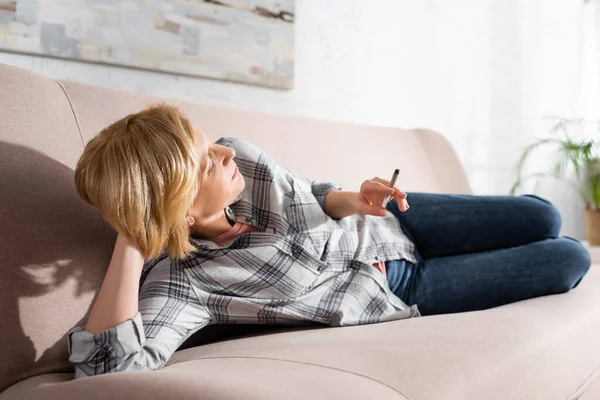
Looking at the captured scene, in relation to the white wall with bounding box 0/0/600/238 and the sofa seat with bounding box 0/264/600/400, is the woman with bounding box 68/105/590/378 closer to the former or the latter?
the sofa seat with bounding box 0/264/600/400

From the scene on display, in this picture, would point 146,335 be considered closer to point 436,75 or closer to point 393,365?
point 393,365

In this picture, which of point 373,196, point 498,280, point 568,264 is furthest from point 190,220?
point 568,264

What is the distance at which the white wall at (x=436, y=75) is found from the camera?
243 cm

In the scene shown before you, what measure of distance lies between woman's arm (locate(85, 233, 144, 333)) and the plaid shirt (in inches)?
0.7

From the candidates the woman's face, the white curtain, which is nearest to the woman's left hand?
the woman's face

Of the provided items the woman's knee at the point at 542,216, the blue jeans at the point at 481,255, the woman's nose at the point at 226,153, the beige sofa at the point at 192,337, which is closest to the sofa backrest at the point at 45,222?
the beige sofa at the point at 192,337

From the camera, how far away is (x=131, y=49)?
2.03 m

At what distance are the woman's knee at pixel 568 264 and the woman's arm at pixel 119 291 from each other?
3.23 ft

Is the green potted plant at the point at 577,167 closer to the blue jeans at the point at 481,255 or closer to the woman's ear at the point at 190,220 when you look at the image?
the blue jeans at the point at 481,255

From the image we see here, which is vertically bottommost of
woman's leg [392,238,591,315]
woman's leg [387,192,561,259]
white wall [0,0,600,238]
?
woman's leg [392,238,591,315]

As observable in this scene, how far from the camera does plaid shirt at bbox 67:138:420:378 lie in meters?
1.08

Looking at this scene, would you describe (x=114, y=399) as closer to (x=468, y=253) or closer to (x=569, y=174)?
(x=468, y=253)

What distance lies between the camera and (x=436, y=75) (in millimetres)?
3352

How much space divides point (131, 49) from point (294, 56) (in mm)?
713
